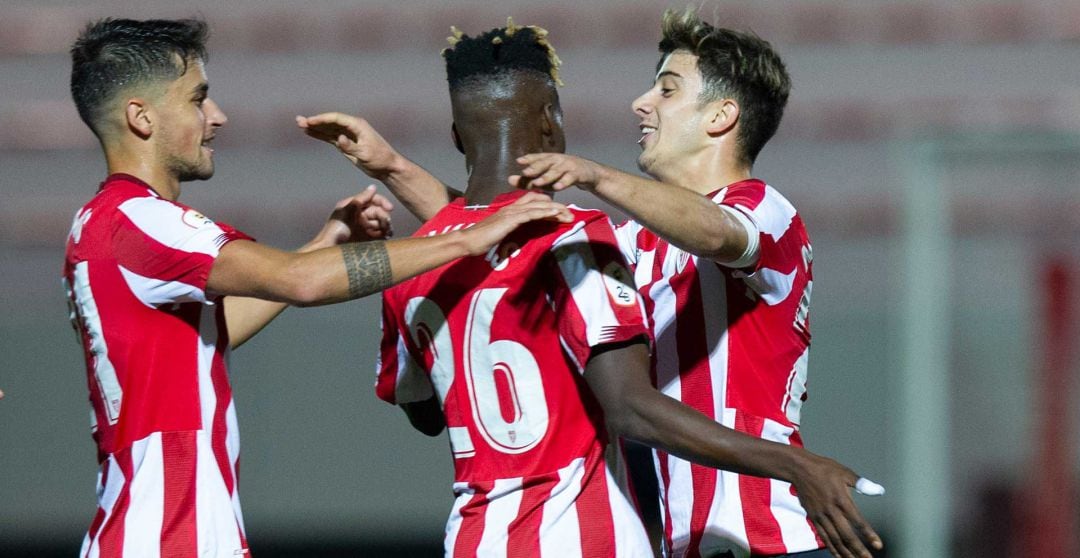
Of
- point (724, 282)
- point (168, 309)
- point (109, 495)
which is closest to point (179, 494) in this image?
point (109, 495)

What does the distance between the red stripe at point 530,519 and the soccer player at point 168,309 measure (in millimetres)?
505

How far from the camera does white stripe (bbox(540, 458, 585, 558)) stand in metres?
2.95

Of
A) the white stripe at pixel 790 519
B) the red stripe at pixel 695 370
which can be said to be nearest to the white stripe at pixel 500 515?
the red stripe at pixel 695 370

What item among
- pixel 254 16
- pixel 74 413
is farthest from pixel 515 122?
pixel 254 16

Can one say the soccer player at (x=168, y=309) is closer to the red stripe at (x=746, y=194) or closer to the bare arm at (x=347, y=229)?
the bare arm at (x=347, y=229)

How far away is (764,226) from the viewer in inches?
127

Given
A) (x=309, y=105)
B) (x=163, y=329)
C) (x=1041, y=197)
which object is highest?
(x=309, y=105)

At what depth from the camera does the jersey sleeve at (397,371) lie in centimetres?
327

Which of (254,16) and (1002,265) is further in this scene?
(254,16)

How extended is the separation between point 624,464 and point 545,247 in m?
0.52

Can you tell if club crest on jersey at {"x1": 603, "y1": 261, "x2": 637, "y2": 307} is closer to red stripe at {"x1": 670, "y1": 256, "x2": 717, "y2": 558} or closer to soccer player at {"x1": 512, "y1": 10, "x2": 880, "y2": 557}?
soccer player at {"x1": 512, "y1": 10, "x2": 880, "y2": 557}

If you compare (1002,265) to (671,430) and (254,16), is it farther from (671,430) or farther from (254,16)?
(254,16)

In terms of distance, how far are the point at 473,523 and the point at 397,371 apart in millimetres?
471

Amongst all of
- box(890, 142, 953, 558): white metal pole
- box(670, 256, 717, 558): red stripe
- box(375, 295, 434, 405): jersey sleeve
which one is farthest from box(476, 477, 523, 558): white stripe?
box(890, 142, 953, 558): white metal pole
